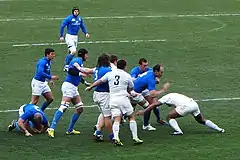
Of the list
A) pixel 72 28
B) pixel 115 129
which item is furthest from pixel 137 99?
pixel 72 28

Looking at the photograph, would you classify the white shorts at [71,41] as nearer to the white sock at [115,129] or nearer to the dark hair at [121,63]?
the dark hair at [121,63]

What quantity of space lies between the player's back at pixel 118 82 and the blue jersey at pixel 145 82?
4.38ft

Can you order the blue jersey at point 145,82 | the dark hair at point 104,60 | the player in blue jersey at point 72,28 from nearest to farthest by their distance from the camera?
the dark hair at point 104,60 → the blue jersey at point 145,82 → the player in blue jersey at point 72,28

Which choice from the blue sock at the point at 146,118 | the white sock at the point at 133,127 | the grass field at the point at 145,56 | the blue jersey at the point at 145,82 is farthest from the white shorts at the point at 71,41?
the white sock at the point at 133,127

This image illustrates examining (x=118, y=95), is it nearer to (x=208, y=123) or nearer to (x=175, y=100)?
(x=175, y=100)

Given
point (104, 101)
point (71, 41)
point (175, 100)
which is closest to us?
point (104, 101)

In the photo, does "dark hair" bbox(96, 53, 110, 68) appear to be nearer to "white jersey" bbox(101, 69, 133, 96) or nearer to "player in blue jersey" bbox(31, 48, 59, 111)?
"white jersey" bbox(101, 69, 133, 96)

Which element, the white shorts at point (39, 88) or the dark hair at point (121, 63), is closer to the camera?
the dark hair at point (121, 63)

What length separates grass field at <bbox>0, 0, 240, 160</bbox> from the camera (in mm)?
17453

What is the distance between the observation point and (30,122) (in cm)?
1898

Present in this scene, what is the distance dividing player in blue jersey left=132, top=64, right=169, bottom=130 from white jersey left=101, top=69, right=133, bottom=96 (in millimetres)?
1261

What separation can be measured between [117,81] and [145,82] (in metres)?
1.68

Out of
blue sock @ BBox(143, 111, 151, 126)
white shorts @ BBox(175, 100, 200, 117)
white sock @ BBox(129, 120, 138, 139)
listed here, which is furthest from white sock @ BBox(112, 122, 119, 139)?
white shorts @ BBox(175, 100, 200, 117)

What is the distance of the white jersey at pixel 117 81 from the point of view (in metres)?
17.6
